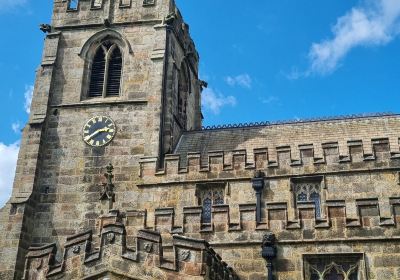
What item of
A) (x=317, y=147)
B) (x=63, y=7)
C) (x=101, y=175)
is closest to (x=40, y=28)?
(x=63, y=7)

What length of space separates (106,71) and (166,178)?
23.7 feet

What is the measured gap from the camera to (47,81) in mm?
26750

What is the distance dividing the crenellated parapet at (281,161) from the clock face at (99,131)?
2.50m

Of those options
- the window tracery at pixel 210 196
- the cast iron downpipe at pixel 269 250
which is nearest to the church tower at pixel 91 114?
the window tracery at pixel 210 196

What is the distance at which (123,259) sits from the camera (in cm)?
1322

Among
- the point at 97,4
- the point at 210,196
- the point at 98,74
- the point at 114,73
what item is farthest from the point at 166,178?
the point at 97,4

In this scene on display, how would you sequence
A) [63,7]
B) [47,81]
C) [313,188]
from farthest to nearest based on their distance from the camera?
[63,7], [47,81], [313,188]

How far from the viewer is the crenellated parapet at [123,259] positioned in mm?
12938

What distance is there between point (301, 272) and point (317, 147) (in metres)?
7.51

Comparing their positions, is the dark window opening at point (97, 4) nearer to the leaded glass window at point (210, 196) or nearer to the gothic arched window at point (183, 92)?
the gothic arched window at point (183, 92)

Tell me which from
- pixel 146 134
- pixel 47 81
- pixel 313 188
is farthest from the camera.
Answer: pixel 47 81

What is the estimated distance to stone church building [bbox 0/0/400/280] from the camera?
16359mm

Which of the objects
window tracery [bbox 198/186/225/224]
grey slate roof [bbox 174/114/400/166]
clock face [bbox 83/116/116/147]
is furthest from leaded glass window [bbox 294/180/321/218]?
clock face [bbox 83/116/116/147]

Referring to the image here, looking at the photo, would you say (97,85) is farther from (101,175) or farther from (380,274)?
(380,274)
